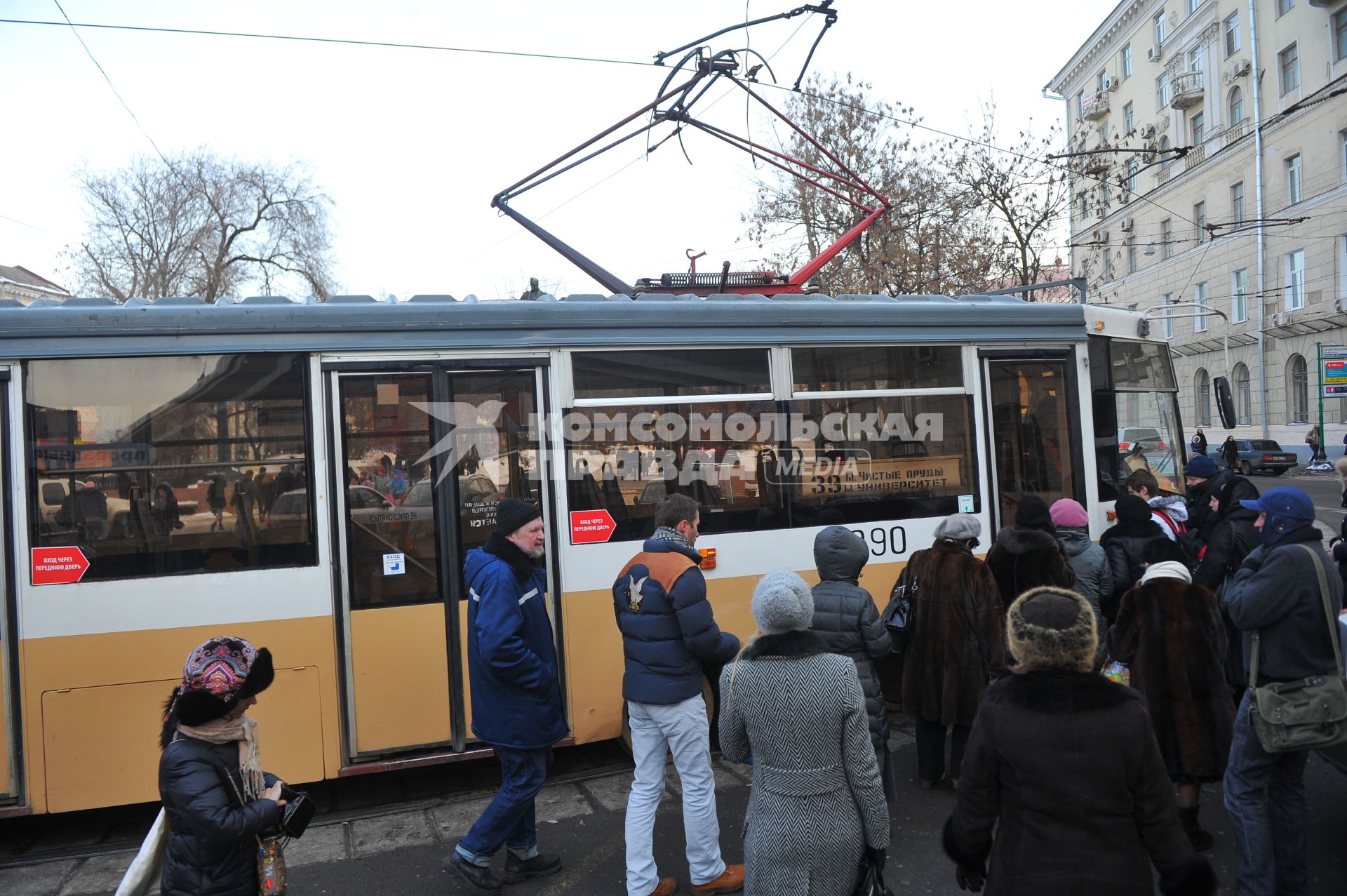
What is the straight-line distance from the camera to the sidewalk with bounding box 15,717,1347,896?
4.40m

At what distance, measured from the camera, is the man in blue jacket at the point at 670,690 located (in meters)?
4.05

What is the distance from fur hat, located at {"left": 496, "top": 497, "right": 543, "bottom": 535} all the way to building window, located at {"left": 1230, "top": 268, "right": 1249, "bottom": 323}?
38.8 m

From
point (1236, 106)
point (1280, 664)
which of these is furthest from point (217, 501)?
point (1236, 106)

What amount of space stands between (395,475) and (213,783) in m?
2.89

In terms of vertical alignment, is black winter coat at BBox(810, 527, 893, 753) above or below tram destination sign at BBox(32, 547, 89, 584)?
below

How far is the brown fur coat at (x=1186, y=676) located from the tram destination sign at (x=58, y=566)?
18.0ft

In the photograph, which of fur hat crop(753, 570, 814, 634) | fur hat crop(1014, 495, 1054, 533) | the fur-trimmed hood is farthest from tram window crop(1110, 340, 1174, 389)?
fur hat crop(753, 570, 814, 634)

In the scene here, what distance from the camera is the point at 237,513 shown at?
5180 mm

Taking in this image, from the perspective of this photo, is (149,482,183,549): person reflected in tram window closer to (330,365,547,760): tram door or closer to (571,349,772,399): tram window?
(330,365,547,760): tram door

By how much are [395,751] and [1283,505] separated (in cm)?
466

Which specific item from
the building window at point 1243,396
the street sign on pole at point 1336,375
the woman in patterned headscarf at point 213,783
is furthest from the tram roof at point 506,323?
the building window at point 1243,396

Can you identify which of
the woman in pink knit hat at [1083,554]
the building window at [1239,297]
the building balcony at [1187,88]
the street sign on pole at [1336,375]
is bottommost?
the woman in pink knit hat at [1083,554]

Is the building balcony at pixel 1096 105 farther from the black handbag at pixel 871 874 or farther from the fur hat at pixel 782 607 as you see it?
the black handbag at pixel 871 874

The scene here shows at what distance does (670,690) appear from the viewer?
4.06 m
